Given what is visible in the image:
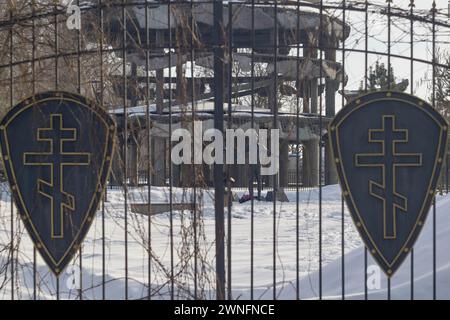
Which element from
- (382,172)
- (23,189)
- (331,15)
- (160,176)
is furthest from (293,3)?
(160,176)

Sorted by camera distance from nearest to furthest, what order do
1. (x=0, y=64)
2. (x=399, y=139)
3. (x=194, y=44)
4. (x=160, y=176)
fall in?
(x=399, y=139) < (x=194, y=44) < (x=0, y=64) < (x=160, y=176)

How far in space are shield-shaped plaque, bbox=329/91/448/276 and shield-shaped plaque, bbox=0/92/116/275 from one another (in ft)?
5.90

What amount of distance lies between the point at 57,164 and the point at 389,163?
2.47 meters

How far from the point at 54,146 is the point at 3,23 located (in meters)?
1.07

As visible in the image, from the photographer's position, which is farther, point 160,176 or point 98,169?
point 160,176

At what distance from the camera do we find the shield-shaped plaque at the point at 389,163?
520 cm

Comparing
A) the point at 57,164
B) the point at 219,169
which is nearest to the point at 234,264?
the point at 219,169

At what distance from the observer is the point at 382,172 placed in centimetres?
521

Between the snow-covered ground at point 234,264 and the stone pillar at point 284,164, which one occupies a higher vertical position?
the stone pillar at point 284,164

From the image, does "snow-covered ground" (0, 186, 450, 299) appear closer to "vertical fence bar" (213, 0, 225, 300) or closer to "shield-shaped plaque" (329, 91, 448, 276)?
"vertical fence bar" (213, 0, 225, 300)

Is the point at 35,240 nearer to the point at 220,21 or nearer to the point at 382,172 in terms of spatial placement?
the point at 220,21

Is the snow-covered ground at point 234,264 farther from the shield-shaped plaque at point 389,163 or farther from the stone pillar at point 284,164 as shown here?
the stone pillar at point 284,164

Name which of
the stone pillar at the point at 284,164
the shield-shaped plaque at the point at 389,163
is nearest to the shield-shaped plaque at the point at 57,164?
the shield-shaped plaque at the point at 389,163

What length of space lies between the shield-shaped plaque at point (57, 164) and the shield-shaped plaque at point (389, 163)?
5.90 ft
